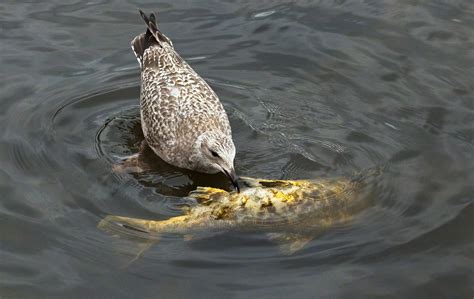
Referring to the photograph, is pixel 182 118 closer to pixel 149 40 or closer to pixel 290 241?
pixel 149 40

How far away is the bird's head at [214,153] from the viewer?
8.38 metres

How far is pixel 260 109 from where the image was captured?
9938mm

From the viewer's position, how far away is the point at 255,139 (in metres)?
9.34

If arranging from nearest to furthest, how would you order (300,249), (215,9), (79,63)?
(300,249) < (79,63) < (215,9)

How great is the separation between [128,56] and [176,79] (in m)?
1.78

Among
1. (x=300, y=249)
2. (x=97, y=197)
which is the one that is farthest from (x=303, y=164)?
(x=97, y=197)

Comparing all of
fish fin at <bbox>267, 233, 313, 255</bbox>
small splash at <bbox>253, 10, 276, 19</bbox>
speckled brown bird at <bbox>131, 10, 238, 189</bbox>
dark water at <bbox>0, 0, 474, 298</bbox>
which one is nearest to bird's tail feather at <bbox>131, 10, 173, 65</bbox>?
speckled brown bird at <bbox>131, 10, 238, 189</bbox>

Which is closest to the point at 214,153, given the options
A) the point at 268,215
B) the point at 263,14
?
the point at 268,215

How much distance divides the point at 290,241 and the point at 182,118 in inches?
93.7

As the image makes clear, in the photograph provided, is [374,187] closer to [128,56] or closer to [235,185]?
[235,185]

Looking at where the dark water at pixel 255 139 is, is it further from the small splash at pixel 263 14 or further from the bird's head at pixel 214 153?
the bird's head at pixel 214 153

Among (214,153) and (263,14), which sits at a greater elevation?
(263,14)

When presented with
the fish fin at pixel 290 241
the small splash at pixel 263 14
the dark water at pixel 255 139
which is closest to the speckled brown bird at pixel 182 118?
the dark water at pixel 255 139

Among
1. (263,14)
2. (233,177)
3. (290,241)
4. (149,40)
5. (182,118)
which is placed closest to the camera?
(290,241)
